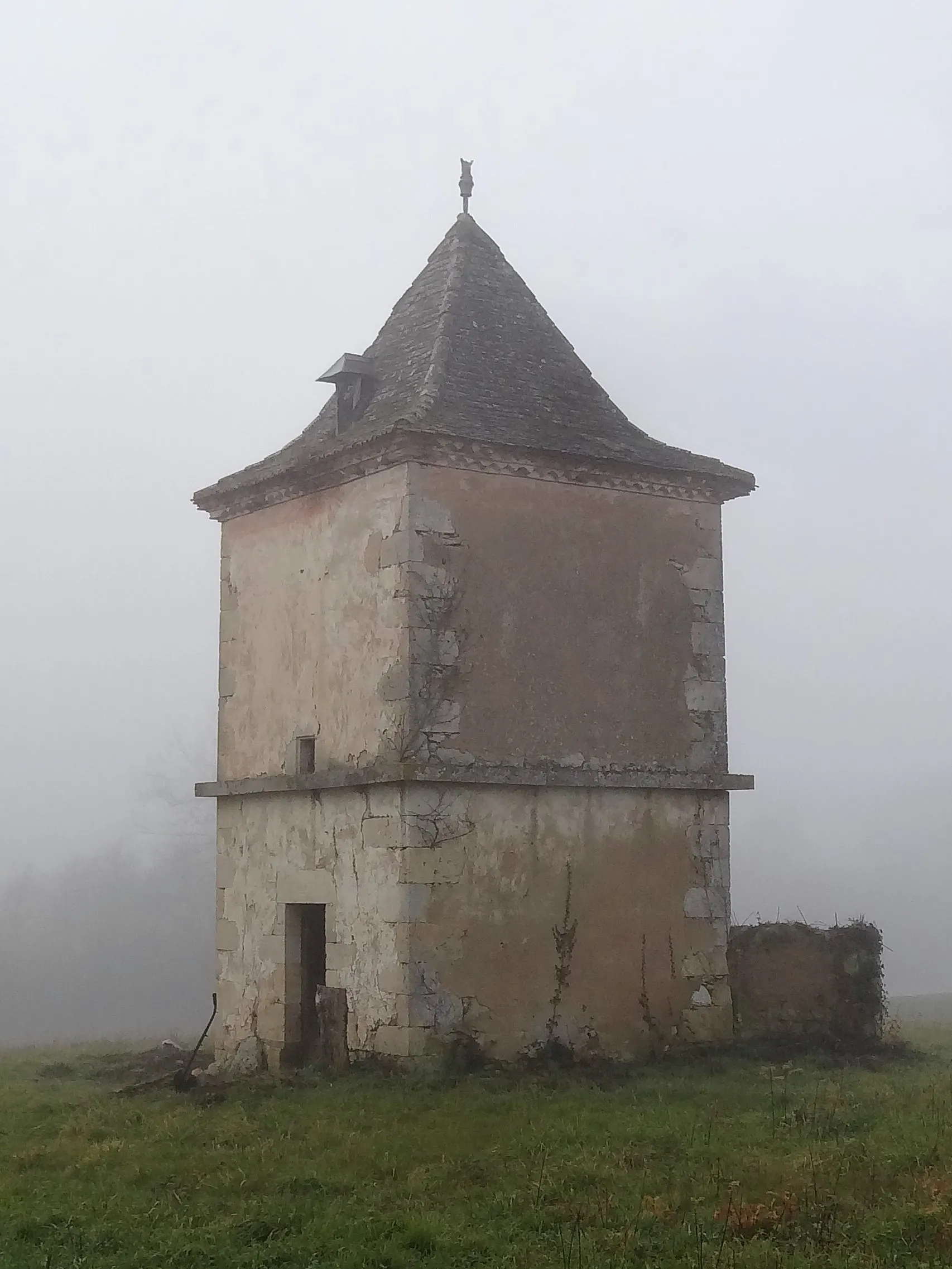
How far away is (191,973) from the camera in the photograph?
35969 mm

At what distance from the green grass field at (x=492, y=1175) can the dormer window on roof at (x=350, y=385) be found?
6709 mm

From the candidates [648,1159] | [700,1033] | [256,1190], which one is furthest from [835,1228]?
[700,1033]

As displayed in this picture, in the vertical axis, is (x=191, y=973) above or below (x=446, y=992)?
below

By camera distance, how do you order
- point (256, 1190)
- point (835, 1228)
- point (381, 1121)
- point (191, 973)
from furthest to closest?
point (191, 973) → point (381, 1121) → point (256, 1190) → point (835, 1228)

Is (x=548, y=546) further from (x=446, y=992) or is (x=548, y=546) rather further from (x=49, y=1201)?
(x=49, y=1201)

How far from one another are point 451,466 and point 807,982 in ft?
20.8

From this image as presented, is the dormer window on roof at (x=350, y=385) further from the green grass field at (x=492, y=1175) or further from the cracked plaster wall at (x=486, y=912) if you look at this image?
the green grass field at (x=492, y=1175)

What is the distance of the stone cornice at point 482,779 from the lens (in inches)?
521

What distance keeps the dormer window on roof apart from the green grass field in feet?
22.0

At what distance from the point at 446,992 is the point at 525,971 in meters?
0.88

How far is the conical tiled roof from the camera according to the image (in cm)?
1430

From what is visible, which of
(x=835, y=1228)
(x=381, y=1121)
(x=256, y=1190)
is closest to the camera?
(x=835, y=1228)

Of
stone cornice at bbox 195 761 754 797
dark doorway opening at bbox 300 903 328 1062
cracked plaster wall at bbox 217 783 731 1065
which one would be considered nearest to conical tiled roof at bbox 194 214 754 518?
stone cornice at bbox 195 761 754 797

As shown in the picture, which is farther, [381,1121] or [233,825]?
[233,825]
